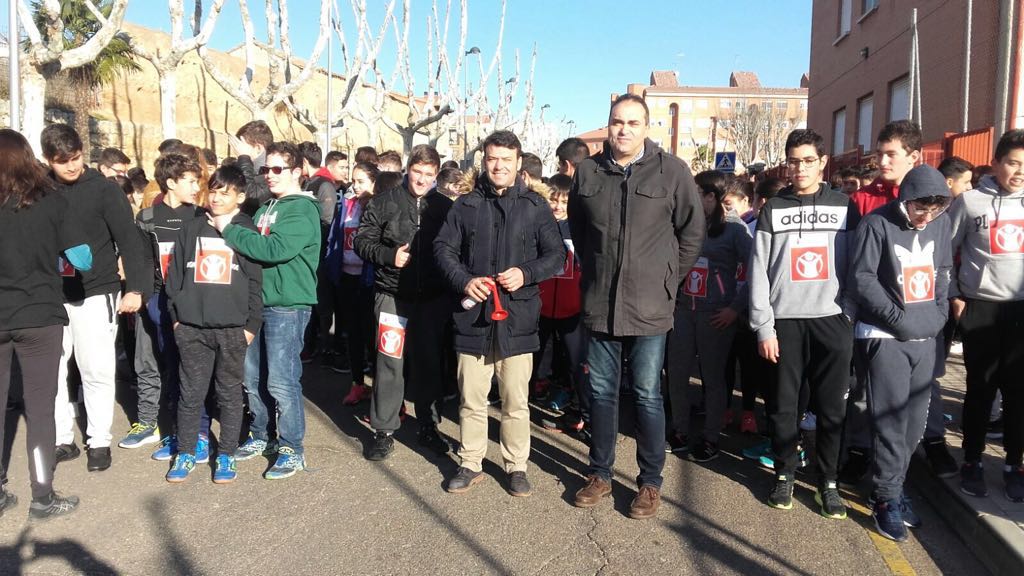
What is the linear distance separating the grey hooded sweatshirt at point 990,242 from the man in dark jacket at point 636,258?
1.61 m

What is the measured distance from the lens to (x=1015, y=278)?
3.98m

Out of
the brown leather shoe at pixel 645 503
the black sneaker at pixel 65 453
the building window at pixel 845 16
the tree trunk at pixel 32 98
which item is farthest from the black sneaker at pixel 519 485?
the building window at pixel 845 16

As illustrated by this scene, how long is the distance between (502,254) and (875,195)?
2.42m

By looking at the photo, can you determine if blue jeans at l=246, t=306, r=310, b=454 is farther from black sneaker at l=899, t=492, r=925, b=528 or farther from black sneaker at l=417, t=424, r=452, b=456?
black sneaker at l=899, t=492, r=925, b=528

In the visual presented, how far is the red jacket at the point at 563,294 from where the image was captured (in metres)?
5.44

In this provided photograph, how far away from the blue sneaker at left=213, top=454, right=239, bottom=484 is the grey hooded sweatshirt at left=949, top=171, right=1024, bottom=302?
175 inches

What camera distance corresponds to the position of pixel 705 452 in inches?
188

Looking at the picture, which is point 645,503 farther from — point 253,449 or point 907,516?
point 253,449

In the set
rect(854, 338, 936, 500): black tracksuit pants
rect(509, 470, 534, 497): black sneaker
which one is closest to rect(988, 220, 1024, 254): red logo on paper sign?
rect(854, 338, 936, 500): black tracksuit pants

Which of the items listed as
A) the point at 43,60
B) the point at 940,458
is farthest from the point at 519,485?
the point at 43,60

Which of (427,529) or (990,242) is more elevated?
(990,242)

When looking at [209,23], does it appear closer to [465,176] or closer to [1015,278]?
[465,176]

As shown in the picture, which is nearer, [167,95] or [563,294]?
[563,294]

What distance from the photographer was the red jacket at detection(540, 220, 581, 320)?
17.9ft
